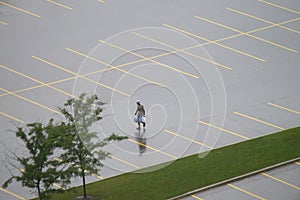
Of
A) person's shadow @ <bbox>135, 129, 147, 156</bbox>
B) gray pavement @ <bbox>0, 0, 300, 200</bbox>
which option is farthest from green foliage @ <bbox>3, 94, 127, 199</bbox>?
person's shadow @ <bbox>135, 129, 147, 156</bbox>

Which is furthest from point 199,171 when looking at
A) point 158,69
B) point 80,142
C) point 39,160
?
point 158,69

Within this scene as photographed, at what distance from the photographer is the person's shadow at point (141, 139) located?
123 feet

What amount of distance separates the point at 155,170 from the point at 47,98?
781 cm

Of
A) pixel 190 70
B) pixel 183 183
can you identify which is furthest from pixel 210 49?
pixel 183 183

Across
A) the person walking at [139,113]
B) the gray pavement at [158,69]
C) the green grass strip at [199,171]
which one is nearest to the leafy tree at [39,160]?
the green grass strip at [199,171]

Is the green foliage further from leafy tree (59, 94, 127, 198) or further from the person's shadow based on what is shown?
the person's shadow

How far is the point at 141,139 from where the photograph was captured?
125 ft

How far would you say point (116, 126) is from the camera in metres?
39.2

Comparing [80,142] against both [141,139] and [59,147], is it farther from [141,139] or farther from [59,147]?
[141,139]

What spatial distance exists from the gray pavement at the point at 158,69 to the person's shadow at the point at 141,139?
0.04 meters

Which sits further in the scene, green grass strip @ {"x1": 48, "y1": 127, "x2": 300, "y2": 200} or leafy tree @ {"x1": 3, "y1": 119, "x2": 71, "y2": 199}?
green grass strip @ {"x1": 48, "y1": 127, "x2": 300, "y2": 200}

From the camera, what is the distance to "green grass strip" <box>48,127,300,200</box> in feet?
111

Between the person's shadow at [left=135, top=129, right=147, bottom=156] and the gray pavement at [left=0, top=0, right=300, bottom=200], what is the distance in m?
0.04

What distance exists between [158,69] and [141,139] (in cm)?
644
